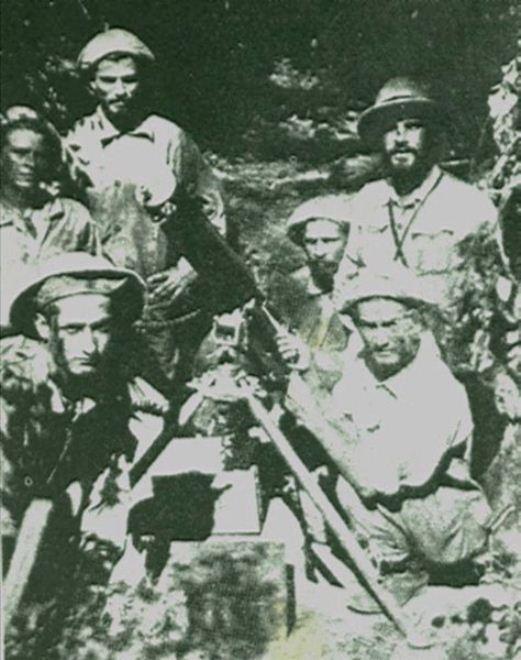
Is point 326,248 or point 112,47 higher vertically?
point 112,47

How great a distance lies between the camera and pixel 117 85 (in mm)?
2969

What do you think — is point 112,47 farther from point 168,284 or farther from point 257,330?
point 257,330

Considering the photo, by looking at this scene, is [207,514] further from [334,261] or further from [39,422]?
[334,261]

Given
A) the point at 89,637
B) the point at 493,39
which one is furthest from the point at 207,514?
the point at 493,39

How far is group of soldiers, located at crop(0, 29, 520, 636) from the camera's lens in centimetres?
298

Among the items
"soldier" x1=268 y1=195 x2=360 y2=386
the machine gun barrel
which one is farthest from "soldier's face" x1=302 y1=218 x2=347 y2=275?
the machine gun barrel

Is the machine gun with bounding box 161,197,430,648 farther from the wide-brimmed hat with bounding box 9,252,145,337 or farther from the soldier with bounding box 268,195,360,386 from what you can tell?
the wide-brimmed hat with bounding box 9,252,145,337

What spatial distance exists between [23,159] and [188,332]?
62 cm

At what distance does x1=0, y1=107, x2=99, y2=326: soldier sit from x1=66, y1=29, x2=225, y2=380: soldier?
0.05m

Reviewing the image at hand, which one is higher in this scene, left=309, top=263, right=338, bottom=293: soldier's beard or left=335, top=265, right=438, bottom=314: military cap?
left=309, top=263, right=338, bottom=293: soldier's beard

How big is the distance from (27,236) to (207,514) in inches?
33.9

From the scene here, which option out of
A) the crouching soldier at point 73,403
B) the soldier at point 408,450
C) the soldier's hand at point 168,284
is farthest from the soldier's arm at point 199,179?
the soldier at point 408,450

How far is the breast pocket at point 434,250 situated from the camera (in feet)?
9.88

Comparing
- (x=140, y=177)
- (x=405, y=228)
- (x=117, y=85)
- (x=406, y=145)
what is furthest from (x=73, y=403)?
(x=406, y=145)
